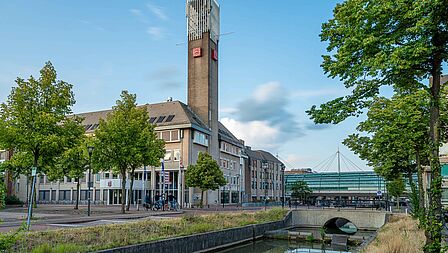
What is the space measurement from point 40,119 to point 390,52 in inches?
915

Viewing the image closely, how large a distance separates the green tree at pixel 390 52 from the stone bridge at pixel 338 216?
107 feet

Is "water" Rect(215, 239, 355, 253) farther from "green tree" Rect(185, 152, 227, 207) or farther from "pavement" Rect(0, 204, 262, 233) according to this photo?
"green tree" Rect(185, 152, 227, 207)

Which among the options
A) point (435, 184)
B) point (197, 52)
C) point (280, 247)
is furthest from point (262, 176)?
point (435, 184)

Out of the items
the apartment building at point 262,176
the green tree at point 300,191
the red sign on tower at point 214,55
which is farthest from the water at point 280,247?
the green tree at point 300,191

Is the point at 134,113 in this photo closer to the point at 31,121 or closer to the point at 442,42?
the point at 31,121

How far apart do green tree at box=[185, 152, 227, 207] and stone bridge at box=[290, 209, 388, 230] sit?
442 inches

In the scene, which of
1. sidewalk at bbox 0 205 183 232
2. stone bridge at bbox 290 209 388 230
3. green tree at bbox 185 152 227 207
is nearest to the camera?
sidewalk at bbox 0 205 183 232

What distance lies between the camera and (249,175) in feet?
295

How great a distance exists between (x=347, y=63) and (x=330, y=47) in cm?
90

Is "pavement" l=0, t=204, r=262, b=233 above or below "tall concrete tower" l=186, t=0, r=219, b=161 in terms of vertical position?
below

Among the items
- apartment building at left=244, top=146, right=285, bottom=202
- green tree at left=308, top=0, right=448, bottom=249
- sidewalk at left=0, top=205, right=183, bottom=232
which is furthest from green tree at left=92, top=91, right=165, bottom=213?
apartment building at left=244, top=146, right=285, bottom=202

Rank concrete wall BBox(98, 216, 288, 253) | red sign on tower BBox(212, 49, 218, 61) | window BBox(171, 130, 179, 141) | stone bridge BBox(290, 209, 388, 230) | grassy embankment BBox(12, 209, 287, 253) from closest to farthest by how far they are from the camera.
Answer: grassy embankment BBox(12, 209, 287, 253) → concrete wall BBox(98, 216, 288, 253) → stone bridge BBox(290, 209, 388, 230) → window BBox(171, 130, 179, 141) → red sign on tower BBox(212, 49, 218, 61)

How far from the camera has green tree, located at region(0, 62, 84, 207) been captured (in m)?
25.9

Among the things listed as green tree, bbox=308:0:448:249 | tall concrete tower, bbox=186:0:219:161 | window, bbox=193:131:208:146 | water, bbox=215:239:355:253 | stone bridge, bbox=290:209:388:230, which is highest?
tall concrete tower, bbox=186:0:219:161
